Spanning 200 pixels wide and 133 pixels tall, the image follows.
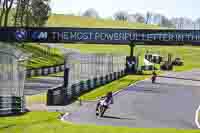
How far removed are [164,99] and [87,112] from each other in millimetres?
12008

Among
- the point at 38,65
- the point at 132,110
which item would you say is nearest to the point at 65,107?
the point at 132,110

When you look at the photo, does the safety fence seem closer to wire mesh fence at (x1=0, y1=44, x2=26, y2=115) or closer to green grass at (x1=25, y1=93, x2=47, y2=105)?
green grass at (x1=25, y1=93, x2=47, y2=105)

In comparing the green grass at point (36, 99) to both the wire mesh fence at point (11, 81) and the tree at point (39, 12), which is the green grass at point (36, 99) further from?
the tree at point (39, 12)

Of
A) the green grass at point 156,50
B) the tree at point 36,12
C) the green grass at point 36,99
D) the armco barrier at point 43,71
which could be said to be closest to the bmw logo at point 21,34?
the armco barrier at point 43,71

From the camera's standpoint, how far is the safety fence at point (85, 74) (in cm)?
3788

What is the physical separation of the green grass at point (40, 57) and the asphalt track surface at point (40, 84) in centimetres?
287

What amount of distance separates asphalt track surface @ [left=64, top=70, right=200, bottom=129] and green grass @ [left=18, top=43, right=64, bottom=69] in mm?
18562

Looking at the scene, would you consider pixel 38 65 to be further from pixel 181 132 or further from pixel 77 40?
pixel 181 132

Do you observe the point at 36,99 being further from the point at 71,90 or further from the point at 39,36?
the point at 39,36

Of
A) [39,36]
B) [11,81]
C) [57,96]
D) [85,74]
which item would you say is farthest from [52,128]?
[39,36]

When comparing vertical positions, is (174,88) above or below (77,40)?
below

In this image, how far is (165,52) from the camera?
140 meters

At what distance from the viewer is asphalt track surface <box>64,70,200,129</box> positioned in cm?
2895

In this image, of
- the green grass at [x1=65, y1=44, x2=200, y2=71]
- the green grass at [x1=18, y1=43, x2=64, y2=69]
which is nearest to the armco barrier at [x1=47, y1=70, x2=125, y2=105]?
the green grass at [x1=18, y1=43, x2=64, y2=69]
